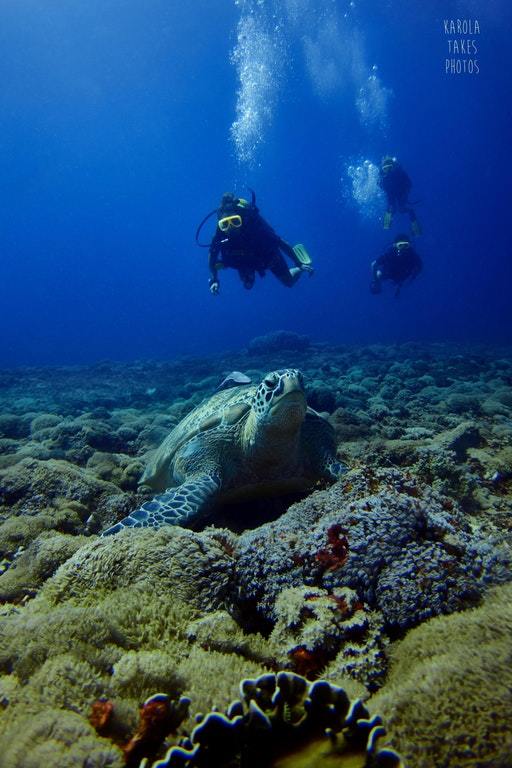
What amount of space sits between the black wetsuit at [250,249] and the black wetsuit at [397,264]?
803 centimetres

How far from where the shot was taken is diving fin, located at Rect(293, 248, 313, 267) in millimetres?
10089

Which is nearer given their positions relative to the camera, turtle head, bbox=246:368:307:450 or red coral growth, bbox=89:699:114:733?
red coral growth, bbox=89:699:114:733

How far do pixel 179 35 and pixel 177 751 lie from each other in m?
106

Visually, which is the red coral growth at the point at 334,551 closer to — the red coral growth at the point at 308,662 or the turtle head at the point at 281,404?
the red coral growth at the point at 308,662

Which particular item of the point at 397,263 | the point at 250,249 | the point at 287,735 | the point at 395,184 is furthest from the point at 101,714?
the point at 395,184

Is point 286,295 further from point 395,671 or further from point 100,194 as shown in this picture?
point 395,671

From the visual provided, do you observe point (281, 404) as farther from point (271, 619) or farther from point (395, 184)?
point (395, 184)

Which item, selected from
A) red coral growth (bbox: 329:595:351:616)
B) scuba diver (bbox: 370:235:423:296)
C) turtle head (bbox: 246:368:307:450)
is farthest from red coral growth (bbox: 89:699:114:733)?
scuba diver (bbox: 370:235:423:296)

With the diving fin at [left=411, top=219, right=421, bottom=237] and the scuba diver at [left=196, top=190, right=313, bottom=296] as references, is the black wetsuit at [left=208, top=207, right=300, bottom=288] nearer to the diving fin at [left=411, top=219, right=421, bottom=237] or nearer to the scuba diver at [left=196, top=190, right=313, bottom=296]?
the scuba diver at [left=196, top=190, right=313, bottom=296]

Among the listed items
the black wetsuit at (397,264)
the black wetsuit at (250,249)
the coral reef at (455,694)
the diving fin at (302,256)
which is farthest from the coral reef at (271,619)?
the black wetsuit at (397,264)

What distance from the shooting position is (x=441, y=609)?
1.42 meters

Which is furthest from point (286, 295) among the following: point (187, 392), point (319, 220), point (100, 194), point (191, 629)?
point (191, 629)

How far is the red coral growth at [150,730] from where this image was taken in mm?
1031

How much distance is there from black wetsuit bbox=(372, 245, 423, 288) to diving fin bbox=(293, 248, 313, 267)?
7.76m
